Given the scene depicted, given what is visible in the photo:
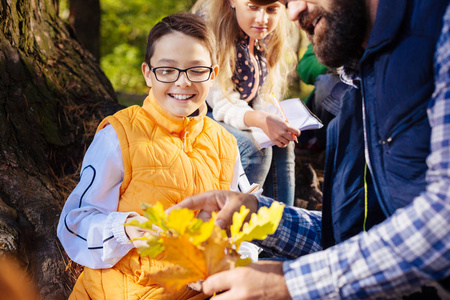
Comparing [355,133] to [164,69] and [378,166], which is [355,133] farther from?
[164,69]

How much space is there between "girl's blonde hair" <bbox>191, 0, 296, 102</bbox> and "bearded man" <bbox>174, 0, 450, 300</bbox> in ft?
3.95

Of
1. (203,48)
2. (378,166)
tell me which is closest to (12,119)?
(203,48)

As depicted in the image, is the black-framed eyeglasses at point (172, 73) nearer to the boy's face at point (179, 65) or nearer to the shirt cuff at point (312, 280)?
the boy's face at point (179, 65)

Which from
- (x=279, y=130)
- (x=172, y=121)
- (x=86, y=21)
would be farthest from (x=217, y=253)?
(x=86, y=21)

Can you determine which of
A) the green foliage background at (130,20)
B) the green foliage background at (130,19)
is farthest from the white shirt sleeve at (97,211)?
the green foliage background at (130,19)

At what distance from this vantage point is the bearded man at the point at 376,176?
1.34 m

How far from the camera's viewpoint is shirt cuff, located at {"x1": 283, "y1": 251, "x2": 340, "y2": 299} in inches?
56.1

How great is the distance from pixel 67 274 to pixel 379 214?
168 centimetres

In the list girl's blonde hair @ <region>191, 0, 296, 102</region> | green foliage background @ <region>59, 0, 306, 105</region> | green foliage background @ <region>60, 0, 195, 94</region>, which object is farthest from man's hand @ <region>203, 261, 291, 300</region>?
green foliage background @ <region>60, 0, 195, 94</region>

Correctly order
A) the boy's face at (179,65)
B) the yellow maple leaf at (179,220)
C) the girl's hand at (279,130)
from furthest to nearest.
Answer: the girl's hand at (279,130) < the boy's face at (179,65) < the yellow maple leaf at (179,220)

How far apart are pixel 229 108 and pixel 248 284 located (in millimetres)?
1846

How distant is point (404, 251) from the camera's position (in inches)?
52.3

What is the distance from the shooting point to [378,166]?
167 centimetres

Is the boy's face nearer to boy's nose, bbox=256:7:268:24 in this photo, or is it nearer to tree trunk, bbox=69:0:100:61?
boy's nose, bbox=256:7:268:24
